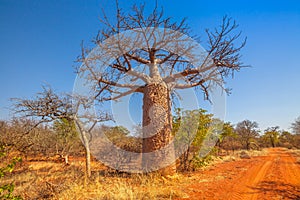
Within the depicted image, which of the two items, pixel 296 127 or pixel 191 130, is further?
pixel 296 127

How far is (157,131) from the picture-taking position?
4801 millimetres

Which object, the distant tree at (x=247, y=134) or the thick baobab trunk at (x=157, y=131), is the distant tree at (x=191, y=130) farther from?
the distant tree at (x=247, y=134)

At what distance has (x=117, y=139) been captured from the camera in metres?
8.97

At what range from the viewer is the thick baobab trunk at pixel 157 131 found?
464 centimetres

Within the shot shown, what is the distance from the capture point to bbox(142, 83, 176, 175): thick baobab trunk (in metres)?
4.64

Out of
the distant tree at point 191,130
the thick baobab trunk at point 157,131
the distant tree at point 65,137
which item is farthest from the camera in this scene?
the distant tree at point 65,137

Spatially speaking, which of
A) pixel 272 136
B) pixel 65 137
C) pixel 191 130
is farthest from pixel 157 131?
pixel 272 136

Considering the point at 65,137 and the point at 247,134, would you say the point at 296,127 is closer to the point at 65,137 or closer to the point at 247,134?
the point at 247,134

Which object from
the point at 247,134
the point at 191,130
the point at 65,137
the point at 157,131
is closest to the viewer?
the point at 157,131

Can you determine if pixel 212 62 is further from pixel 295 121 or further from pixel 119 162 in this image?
pixel 295 121

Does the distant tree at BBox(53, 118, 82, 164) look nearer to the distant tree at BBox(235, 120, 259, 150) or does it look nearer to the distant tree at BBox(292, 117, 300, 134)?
the distant tree at BBox(235, 120, 259, 150)

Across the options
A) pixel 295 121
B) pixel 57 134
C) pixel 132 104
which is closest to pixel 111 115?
pixel 132 104

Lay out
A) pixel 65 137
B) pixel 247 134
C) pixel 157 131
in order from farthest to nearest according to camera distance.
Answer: pixel 247 134
pixel 65 137
pixel 157 131

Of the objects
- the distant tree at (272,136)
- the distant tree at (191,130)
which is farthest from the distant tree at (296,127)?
the distant tree at (191,130)
